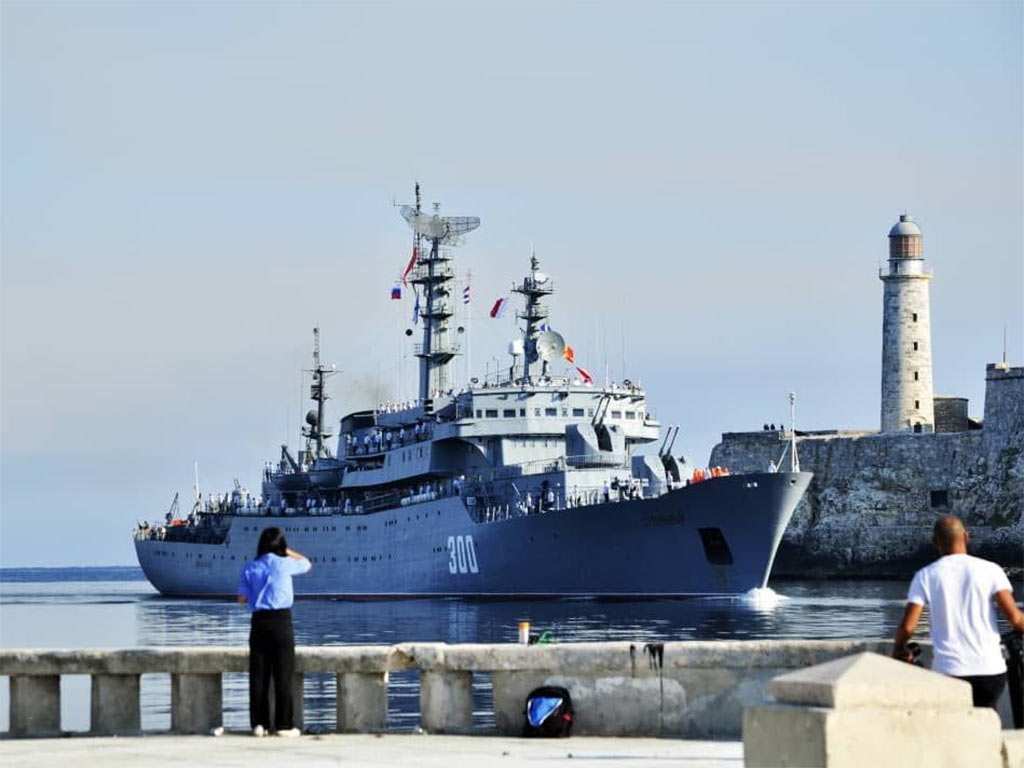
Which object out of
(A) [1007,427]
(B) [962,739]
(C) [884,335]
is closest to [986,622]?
(B) [962,739]

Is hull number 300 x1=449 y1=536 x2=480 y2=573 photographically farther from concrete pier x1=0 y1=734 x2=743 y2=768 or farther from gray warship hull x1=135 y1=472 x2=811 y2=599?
concrete pier x1=0 y1=734 x2=743 y2=768

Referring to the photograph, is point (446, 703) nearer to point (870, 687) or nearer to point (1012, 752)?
point (1012, 752)

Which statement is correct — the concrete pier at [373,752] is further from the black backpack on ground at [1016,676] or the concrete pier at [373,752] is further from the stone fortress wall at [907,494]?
the stone fortress wall at [907,494]

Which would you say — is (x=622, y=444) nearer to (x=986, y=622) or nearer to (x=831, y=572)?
(x=831, y=572)

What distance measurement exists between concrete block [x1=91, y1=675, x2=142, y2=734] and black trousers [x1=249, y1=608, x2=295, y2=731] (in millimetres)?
799

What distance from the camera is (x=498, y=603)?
50219 millimetres

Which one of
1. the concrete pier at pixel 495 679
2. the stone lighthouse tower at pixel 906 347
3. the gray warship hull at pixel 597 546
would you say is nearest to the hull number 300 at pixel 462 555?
the gray warship hull at pixel 597 546

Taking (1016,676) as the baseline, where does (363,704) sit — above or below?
below

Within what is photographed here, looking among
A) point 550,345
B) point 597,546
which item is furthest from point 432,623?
point 550,345

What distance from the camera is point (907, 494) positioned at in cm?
7081

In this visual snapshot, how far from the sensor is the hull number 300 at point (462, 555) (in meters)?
52.7

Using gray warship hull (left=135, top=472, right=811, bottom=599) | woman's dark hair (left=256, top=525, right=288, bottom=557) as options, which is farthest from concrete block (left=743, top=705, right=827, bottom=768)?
gray warship hull (left=135, top=472, right=811, bottom=599)

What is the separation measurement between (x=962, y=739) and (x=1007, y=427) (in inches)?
2479

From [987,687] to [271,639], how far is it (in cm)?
389
